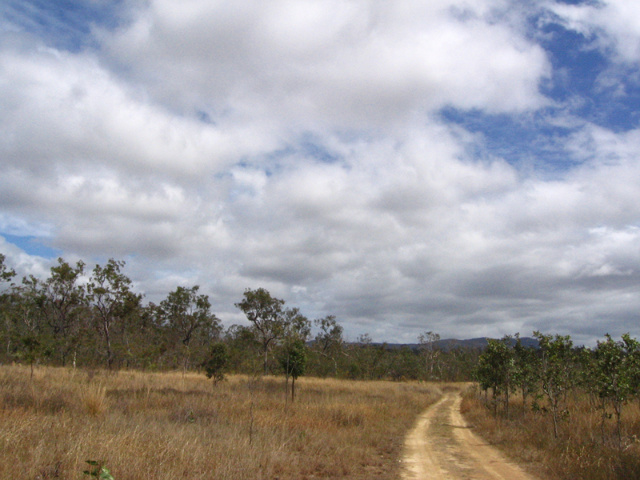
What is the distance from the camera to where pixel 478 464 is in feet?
41.2

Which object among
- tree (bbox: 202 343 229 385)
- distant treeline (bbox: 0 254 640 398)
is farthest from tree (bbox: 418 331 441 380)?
tree (bbox: 202 343 229 385)

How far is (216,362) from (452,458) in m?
23.7

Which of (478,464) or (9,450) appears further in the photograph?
(478,464)

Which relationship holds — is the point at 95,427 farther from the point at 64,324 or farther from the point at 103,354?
the point at 64,324

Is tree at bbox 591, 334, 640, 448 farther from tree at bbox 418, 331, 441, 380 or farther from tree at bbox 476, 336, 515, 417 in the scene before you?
tree at bbox 418, 331, 441, 380

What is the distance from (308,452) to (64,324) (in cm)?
4968

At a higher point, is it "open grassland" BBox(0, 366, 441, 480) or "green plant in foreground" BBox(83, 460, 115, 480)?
"green plant in foreground" BBox(83, 460, 115, 480)

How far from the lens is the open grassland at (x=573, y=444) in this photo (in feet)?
34.5

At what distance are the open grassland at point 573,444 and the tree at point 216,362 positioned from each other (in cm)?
1890

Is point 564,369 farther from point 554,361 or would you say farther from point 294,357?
point 294,357

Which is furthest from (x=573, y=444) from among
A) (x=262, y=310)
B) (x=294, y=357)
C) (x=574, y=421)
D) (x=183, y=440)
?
(x=262, y=310)

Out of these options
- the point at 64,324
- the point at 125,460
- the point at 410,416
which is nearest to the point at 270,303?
the point at 64,324

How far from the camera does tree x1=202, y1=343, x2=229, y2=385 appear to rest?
33531 mm

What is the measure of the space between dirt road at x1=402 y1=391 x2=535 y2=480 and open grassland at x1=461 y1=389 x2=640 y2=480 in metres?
0.64
